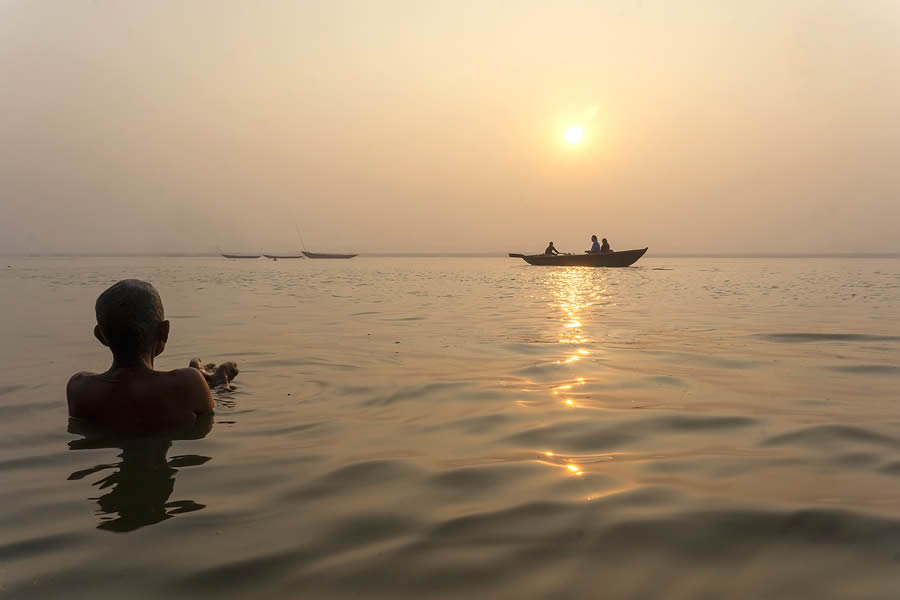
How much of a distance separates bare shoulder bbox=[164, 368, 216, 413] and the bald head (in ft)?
0.85

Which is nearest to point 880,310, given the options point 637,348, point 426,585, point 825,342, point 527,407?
point 825,342

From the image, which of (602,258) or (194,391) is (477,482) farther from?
(602,258)

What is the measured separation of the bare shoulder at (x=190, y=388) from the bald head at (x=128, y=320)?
0.85 feet

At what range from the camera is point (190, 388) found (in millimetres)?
4543

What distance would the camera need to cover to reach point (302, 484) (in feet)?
10.9

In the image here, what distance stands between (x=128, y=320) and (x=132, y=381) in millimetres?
427

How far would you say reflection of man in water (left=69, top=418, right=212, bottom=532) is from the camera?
2865mm

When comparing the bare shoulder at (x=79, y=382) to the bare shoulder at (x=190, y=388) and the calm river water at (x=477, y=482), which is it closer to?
the calm river water at (x=477, y=482)

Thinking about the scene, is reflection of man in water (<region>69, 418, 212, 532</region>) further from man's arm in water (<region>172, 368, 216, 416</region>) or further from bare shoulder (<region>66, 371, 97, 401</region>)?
bare shoulder (<region>66, 371, 97, 401</region>)

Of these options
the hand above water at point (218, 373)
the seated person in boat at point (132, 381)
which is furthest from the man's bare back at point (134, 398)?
the hand above water at point (218, 373)

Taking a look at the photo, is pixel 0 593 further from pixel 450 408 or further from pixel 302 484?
pixel 450 408

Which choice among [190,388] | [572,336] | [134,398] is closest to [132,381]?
[134,398]

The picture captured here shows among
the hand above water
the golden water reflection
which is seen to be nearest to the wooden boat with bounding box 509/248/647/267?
the golden water reflection

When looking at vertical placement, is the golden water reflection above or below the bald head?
below
